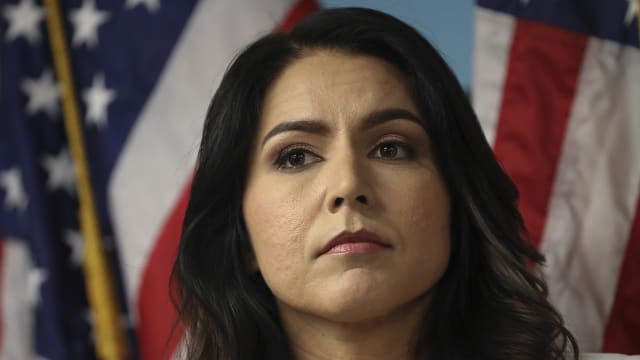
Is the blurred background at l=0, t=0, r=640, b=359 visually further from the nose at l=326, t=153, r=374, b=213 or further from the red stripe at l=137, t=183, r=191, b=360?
the nose at l=326, t=153, r=374, b=213

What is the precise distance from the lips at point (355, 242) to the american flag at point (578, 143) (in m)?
0.57

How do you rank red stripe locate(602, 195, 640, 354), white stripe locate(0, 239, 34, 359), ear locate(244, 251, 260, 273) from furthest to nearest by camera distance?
white stripe locate(0, 239, 34, 359), red stripe locate(602, 195, 640, 354), ear locate(244, 251, 260, 273)

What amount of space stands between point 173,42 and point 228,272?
0.58 meters

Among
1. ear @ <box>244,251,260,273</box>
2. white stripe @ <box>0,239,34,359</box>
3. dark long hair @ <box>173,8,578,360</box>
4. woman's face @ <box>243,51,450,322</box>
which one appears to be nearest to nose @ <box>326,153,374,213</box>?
woman's face @ <box>243,51,450,322</box>

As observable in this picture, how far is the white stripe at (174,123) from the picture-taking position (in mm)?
1697

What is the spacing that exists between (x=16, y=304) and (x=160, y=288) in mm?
289

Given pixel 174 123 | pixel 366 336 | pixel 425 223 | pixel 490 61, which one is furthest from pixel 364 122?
pixel 174 123

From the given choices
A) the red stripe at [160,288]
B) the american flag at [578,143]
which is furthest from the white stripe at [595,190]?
the red stripe at [160,288]

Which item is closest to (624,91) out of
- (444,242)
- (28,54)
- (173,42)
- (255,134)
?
(444,242)

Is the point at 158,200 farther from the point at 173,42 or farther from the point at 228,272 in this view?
the point at 228,272

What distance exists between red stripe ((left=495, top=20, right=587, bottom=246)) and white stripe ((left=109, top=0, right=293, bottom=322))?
44 centimetres

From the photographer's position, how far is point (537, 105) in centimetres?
155

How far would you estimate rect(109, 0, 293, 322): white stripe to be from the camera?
1.70m

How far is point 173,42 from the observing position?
A: 1710 millimetres
